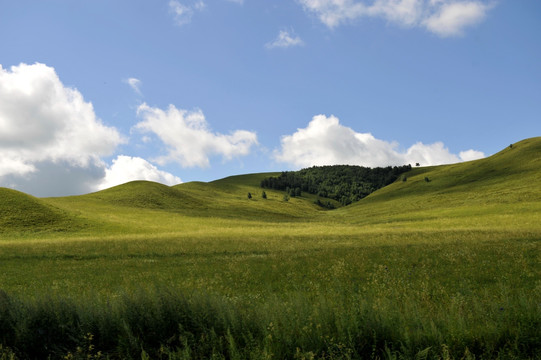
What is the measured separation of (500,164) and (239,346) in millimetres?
156363

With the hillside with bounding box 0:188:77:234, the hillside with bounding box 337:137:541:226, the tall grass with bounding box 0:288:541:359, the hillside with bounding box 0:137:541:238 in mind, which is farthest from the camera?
the hillside with bounding box 337:137:541:226

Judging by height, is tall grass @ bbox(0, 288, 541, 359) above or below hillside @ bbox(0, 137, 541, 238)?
below

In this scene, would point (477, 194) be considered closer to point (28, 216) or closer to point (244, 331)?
point (244, 331)

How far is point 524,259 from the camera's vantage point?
18.5 m

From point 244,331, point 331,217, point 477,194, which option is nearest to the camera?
point 244,331

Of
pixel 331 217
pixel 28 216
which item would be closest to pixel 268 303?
pixel 28 216

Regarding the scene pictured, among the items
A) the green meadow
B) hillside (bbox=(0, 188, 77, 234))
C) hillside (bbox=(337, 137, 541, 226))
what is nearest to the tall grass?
the green meadow

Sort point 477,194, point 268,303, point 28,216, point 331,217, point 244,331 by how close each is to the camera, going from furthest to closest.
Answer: point 331,217 < point 477,194 < point 28,216 < point 268,303 < point 244,331

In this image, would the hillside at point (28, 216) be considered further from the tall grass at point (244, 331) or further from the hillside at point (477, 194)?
the hillside at point (477, 194)

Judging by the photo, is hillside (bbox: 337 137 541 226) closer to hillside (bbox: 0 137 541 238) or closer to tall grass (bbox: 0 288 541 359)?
hillside (bbox: 0 137 541 238)

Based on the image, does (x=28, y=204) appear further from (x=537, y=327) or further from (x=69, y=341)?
(x=537, y=327)

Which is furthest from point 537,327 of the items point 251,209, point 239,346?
point 251,209

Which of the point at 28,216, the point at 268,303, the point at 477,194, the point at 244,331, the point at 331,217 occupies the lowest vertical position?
the point at 244,331

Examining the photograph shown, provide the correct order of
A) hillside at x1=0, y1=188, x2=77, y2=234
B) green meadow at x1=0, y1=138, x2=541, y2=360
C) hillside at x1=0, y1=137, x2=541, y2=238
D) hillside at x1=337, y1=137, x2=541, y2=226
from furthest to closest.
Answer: hillside at x1=337, y1=137, x2=541, y2=226 < hillside at x1=0, y1=137, x2=541, y2=238 < hillside at x1=0, y1=188, x2=77, y2=234 < green meadow at x1=0, y1=138, x2=541, y2=360
